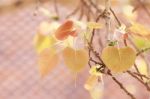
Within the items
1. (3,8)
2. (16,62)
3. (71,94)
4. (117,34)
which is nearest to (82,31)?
(117,34)

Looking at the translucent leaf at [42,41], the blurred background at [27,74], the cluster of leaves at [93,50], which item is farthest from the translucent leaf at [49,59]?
the blurred background at [27,74]

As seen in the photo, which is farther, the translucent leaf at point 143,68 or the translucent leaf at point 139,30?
the translucent leaf at point 143,68

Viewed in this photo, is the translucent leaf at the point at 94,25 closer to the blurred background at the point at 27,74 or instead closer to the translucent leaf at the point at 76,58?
the translucent leaf at the point at 76,58

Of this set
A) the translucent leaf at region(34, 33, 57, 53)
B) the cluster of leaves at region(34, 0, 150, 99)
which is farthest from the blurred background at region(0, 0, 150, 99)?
the cluster of leaves at region(34, 0, 150, 99)

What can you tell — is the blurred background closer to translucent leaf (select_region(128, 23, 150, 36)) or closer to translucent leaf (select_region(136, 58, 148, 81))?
translucent leaf (select_region(136, 58, 148, 81))

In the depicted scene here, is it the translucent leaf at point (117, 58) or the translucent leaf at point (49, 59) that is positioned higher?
A: the translucent leaf at point (49, 59)
